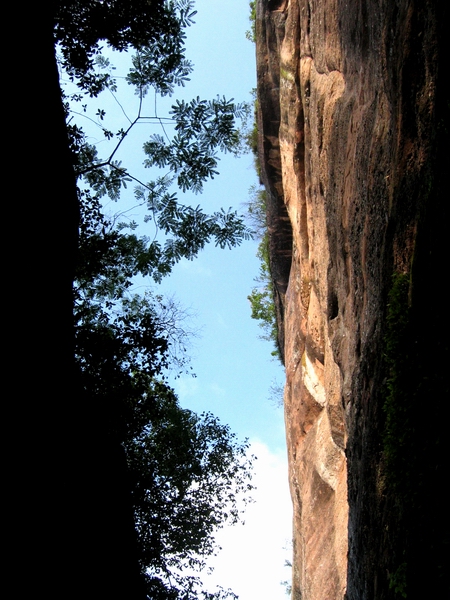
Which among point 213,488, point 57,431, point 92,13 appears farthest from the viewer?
point 213,488

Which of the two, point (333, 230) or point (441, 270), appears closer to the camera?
point (441, 270)

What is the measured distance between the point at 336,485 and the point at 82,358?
6.69 m

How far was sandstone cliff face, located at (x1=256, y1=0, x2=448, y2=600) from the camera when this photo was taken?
5.75 m

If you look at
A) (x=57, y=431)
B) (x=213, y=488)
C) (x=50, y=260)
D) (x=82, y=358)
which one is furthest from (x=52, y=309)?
(x=213, y=488)

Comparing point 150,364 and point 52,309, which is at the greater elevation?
point 150,364

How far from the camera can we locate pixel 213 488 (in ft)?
43.6

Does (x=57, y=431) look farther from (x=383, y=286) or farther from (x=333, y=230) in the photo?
(x=333, y=230)

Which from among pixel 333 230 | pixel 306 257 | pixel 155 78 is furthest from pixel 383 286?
pixel 306 257

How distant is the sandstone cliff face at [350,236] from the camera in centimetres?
575

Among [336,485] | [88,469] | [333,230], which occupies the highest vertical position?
[333,230]

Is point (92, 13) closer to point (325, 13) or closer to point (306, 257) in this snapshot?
point (325, 13)

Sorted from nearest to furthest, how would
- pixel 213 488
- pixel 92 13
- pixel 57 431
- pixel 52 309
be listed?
pixel 57 431
pixel 52 309
pixel 92 13
pixel 213 488

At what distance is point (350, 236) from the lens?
855 centimetres

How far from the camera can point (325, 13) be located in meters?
10.1
